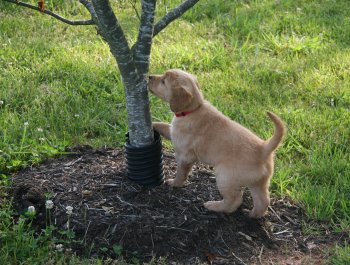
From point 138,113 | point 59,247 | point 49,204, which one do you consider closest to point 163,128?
point 138,113

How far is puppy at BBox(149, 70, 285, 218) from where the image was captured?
412 centimetres

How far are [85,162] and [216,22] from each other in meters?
3.91

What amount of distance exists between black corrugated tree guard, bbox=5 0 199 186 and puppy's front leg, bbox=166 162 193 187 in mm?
115

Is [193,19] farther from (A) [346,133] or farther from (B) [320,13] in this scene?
(A) [346,133]

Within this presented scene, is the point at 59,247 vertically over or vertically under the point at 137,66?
under

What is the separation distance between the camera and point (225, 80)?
6.71 metres

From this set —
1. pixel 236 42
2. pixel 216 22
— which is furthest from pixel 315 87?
pixel 216 22

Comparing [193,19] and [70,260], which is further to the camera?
[193,19]

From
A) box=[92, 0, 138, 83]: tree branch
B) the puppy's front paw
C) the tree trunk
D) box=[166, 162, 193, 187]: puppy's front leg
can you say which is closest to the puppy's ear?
the tree trunk

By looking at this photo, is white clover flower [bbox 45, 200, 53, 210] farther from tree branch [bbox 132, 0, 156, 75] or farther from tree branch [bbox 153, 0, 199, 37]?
tree branch [bbox 153, 0, 199, 37]

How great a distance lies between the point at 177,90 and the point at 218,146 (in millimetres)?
502

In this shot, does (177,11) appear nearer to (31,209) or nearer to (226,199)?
(226,199)

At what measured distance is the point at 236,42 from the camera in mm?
7562

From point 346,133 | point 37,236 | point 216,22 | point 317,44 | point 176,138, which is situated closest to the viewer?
point 37,236
